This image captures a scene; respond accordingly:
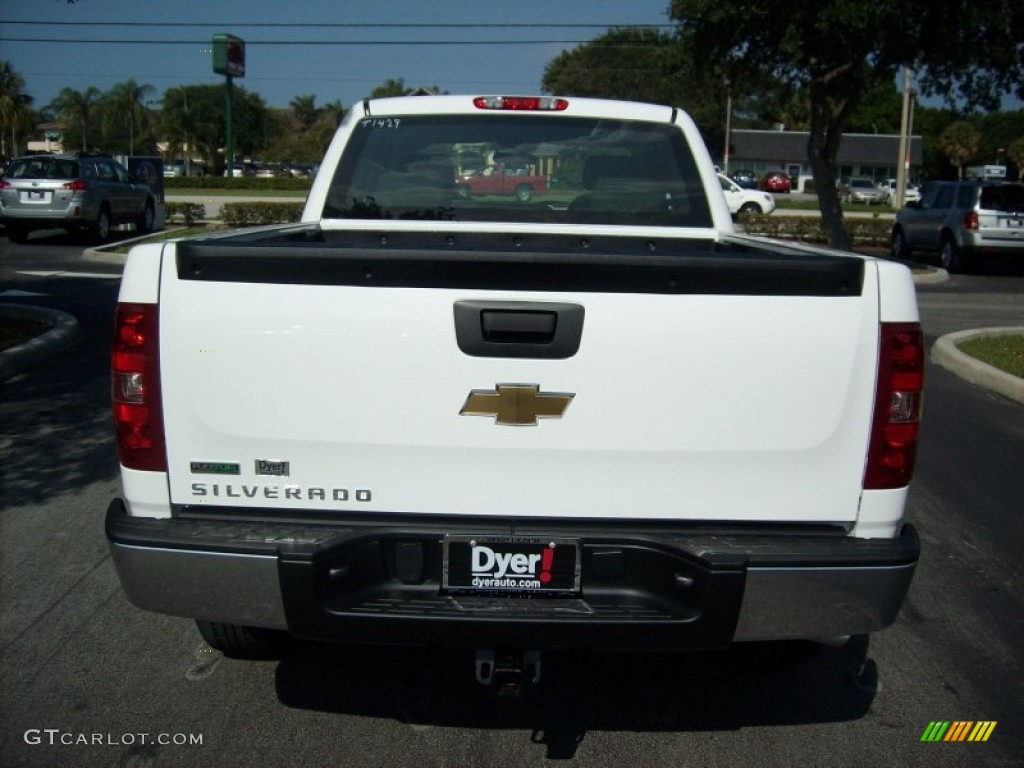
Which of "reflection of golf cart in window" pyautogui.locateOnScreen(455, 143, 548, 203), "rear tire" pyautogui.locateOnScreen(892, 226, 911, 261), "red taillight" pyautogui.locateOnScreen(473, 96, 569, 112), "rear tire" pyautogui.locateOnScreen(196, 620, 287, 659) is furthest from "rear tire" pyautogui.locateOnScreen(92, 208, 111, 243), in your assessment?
"rear tire" pyautogui.locateOnScreen(196, 620, 287, 659)

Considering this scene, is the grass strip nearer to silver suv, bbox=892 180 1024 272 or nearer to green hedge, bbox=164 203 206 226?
silver suv, bbox=892 180 1024 272

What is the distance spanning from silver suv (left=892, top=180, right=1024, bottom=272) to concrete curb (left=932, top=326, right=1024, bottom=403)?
8.04 meters

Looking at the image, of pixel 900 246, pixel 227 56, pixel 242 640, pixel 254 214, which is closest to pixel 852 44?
pixel 900 246

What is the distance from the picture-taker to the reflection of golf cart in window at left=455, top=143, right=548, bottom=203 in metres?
4.92

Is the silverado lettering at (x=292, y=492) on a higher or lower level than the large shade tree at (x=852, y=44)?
lower

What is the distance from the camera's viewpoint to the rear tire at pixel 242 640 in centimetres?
365

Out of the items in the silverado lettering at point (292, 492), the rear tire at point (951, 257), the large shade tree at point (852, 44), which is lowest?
the rear tire at point (951, 257)

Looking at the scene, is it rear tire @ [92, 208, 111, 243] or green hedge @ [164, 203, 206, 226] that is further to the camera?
green hedge @ [164, 203, 206, 226]

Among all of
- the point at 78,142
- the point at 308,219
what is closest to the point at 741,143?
the point at 78,142

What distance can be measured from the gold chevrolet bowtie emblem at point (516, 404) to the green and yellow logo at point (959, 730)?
1811mm

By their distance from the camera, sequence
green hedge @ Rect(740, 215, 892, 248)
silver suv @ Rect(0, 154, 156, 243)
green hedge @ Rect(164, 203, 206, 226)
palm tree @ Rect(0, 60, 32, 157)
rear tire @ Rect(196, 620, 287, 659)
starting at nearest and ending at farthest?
1. rear tire @ Rect(196, 620, 287, 659)
2. silver suv @ Rect(0, 154, 156, 243)
3. green hedge @ Rect(740, 215, 892, 248)
4. green hedge @ Rect(164, 203, 206, 226)
5. palm tree @ Rect(0, 60, 32, 157)

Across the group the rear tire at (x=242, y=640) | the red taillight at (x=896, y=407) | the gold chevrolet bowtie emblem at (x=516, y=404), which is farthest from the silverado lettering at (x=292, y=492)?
the red taillight at (x=896, y=407)

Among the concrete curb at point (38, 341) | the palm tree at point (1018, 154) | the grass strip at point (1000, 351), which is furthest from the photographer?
the palm tree at point (1018, 154)

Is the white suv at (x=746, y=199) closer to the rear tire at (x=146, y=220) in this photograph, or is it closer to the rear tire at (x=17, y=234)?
the rear tire at (x=146, y=220)
